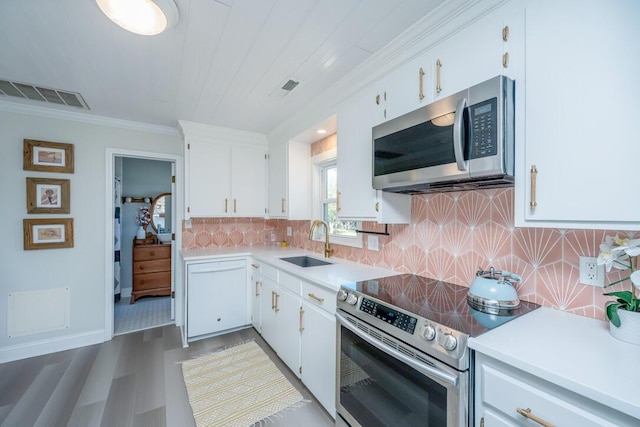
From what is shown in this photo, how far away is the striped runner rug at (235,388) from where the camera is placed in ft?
5.91

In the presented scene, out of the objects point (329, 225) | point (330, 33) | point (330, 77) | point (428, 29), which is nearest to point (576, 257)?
point (428, 29)

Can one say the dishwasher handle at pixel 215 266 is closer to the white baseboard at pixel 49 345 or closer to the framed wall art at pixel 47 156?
the white baseboard at pixel 49 345

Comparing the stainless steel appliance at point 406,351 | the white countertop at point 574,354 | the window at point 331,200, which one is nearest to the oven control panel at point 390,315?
the stainless steel appliance at point 406,351

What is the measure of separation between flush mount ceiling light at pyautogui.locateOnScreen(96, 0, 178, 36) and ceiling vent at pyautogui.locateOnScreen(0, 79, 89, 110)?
1.50m

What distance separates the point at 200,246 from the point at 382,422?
284 cm

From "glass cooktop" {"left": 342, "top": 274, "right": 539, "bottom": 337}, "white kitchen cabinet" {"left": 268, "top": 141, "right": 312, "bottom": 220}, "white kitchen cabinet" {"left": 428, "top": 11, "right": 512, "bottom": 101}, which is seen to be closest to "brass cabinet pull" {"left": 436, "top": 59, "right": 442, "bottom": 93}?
"white kitchen cabinet" {"left": 428, "top": 11, "right": 512, "bottom": 101}

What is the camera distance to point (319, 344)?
5.97 feet

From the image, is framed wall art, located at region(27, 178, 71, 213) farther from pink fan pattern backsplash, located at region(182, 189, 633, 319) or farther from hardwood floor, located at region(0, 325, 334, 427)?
pink fan pattern backsplash, located at region(182, 189, 633, 319)

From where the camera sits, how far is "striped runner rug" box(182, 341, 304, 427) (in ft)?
5.91

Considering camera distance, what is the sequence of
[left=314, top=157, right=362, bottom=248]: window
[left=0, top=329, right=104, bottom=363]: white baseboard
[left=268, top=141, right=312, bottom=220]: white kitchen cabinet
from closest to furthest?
1. [left=0, top=329, right=104, bottom=363]: white baseboard
2. [left=314, top=157, right=362, bottom=248]: window
3. [left=268, top=141, right=312, bottom=220]: white kitchen cabinet

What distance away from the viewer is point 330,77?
6.73 feet

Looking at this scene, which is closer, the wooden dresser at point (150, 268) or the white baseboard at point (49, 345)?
the white baseboard at point (49, 345)

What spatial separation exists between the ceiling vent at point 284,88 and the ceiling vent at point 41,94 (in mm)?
1724

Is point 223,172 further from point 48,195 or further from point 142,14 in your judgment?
point 142,14
